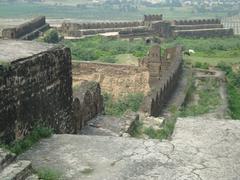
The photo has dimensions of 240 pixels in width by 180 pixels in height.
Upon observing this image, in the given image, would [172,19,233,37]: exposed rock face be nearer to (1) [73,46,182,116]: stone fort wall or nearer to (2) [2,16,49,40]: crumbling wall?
(2) [2,16,49,40]: crumbling wall

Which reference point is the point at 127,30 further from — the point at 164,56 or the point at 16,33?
the point at 164,56

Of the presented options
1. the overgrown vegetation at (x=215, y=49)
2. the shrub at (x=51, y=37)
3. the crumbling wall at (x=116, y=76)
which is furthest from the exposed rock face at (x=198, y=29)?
the crumbling wall at (x=116, y=76)

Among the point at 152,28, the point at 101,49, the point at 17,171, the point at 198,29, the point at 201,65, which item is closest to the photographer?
the point at 17,171

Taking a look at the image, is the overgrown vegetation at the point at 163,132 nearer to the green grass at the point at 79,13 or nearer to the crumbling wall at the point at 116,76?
the crumbling wall at the point at 116,76

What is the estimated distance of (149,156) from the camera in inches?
237

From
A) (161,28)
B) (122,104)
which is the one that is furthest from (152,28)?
(122,104)

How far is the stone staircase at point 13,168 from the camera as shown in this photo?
510cm

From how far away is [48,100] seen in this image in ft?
24.0

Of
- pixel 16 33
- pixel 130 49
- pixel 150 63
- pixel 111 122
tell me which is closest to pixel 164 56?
pixel 150 63

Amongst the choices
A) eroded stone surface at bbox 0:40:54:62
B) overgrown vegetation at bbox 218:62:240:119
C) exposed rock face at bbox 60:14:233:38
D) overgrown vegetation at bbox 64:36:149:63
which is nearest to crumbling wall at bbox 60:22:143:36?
exposed rock face at bbox 60:14:233:38

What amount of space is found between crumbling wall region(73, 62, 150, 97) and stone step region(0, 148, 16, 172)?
14.2 meters

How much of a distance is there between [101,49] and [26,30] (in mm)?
4063

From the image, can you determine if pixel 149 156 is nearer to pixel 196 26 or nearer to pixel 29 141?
pixel 29 141

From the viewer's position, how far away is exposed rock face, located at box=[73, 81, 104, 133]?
9.61 metres
